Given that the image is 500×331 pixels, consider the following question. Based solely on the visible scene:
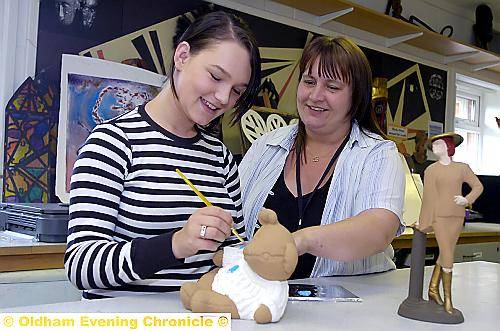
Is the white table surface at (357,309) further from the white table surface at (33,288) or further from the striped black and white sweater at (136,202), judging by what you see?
the white table surface at (33,288)

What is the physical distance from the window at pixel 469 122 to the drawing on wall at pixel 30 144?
9.52 feet

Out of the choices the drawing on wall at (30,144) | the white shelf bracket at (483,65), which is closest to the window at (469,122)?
the white shelf bracket at (483,65)

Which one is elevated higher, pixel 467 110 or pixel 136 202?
pixel 467 110

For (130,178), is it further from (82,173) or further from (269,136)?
(269,136)

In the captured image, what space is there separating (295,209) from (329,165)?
0.44 feet

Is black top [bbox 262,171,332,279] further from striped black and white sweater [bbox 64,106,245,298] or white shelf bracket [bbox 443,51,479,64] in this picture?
white shelf bracket [bbox 443,51,479,64]

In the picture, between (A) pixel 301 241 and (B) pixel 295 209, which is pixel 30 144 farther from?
(A) pixel 301 241

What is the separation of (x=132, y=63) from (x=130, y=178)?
1.16 m

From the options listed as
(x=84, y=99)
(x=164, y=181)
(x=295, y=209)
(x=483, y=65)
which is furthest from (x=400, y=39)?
(x=164, y=181)

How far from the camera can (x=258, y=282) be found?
0.74 meters

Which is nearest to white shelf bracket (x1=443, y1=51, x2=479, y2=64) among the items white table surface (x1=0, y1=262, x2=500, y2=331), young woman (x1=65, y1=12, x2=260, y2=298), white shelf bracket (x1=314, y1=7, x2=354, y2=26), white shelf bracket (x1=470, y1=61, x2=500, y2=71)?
white shelf bracket (x1=470, y1=61, x2=500, y2=71)

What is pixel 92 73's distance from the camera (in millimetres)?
1826

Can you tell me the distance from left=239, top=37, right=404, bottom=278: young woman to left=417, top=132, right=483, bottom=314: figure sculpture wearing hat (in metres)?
0.27

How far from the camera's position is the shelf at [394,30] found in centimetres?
252
